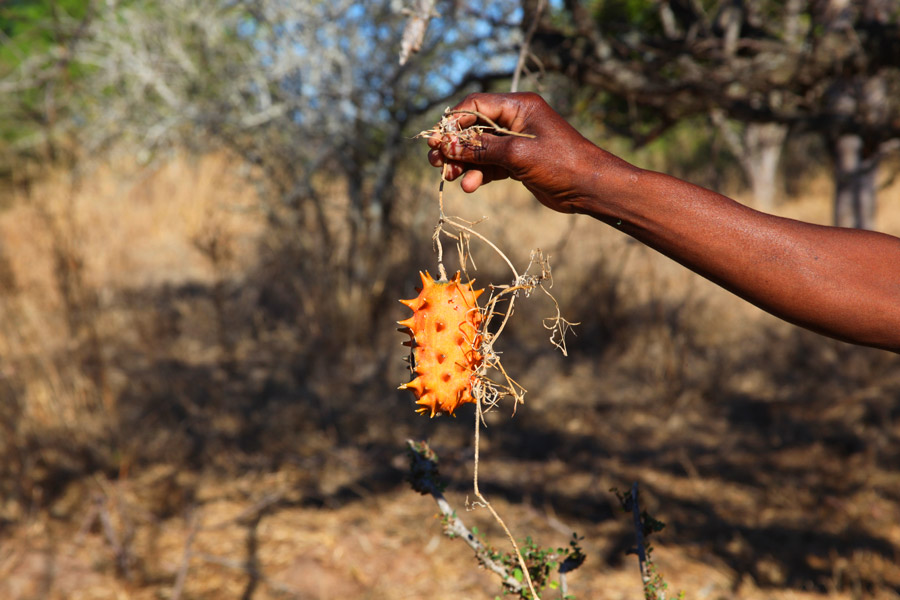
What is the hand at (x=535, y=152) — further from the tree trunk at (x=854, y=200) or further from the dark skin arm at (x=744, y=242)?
the tree trunk at (x=854, y=200)

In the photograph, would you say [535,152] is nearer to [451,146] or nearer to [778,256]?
[451,146]

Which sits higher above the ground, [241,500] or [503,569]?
[503,569]

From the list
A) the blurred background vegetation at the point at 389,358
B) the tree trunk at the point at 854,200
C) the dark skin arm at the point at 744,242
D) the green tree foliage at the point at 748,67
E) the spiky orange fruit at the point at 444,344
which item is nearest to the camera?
the dark skin arm at the point at 744,242

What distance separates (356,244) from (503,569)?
3.75 meters

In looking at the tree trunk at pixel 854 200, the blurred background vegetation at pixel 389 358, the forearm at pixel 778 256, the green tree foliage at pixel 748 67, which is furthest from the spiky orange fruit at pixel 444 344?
the tree trunk at pixel 854 200

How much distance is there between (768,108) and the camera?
2756 mm

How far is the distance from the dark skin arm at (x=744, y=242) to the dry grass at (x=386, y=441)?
200 cm

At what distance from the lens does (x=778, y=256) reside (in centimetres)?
86

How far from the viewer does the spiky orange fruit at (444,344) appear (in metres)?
1.03

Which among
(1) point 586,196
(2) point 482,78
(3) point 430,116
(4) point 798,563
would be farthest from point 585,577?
(3) point 430,116

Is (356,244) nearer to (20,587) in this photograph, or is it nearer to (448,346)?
(20,587)

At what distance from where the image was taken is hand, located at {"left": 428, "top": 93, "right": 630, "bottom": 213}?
0.90 m

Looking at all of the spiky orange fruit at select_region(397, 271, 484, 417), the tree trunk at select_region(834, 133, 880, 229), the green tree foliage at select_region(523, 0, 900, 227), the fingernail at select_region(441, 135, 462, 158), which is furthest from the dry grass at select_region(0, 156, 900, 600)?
the fingernail at select_region(441, 135, 462, 158)

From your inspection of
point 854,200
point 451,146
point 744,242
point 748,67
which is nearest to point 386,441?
point 748,67
